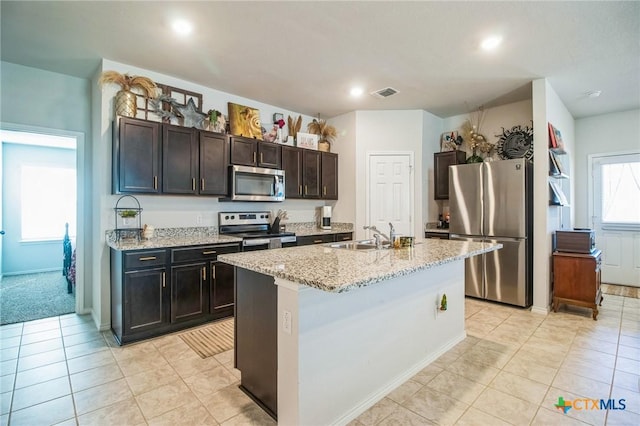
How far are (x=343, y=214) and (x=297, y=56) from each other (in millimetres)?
2653

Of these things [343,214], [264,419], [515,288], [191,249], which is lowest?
[264,419]

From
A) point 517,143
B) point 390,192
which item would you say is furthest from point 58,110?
point 517,143

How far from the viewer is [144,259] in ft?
9.50

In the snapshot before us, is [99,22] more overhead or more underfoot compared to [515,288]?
more overhead

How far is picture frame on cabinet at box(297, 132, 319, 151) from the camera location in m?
4.84

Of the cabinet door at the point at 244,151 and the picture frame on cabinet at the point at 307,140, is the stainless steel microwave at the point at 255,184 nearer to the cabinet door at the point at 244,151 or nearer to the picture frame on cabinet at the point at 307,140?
the cabinet door at the point at 244,151

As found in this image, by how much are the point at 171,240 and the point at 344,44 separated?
2646 millimetres

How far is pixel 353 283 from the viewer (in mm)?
1374

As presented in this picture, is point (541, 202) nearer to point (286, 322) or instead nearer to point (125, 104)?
point (286, 322)

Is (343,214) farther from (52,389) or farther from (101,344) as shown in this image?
(52,389)

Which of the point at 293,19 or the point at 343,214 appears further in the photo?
the point at 343,214

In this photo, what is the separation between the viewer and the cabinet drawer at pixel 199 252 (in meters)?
3.08

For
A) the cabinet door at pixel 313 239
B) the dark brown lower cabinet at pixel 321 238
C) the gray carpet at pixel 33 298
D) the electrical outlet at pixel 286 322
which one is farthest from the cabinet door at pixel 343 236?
the gray carpet at pixel 33 298

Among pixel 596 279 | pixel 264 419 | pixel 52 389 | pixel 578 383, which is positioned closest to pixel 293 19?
pixel 264 419
